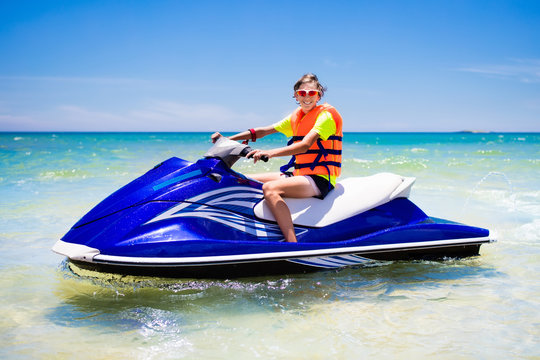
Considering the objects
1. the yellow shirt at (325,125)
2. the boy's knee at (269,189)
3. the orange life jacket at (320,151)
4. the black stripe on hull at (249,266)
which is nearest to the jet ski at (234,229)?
the black stripe on hull at (249,266)

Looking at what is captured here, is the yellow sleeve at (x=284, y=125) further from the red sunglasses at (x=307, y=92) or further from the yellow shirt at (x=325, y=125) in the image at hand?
the yellow shirt at (x=325, y=125)

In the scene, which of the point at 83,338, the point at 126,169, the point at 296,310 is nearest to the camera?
the point at 83,338

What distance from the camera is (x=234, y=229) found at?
3352 millimetres

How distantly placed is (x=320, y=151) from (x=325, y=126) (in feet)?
0.72

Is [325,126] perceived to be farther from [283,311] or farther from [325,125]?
[283,311]

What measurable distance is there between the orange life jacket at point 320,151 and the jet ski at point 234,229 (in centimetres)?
25

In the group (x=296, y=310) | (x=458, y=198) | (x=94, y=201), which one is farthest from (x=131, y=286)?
(x=458, y=198)

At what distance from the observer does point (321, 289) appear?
11.3 feet

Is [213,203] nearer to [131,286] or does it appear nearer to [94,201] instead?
[131,286]

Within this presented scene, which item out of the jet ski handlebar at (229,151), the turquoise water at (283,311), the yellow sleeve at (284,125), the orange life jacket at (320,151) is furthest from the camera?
the yellow sleeve at (284,125)

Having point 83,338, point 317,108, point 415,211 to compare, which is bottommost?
point 83,338

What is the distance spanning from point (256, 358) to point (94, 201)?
19.2 feet

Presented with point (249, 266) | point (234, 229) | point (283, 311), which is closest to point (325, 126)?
point (234, 229)

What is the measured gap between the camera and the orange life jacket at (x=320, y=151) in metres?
3.64
